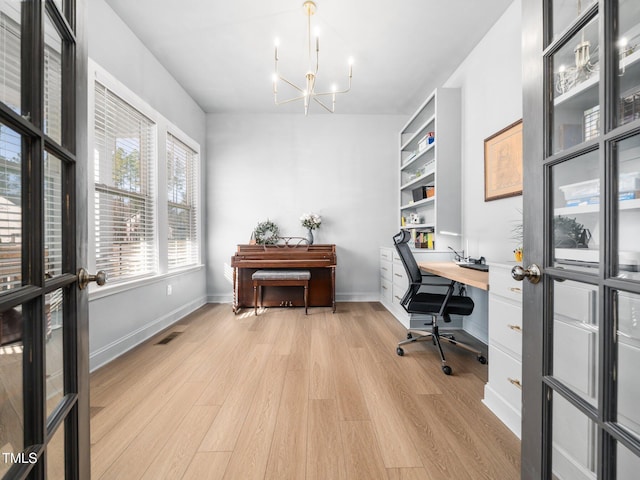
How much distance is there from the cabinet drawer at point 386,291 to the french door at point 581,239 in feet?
9.19

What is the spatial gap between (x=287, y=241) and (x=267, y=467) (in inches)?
121

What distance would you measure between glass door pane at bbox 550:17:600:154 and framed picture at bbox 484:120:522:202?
163cm

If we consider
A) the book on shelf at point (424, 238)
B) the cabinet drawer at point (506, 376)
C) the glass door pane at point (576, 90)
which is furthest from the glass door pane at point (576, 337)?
the book on shelf at point (424, 238)

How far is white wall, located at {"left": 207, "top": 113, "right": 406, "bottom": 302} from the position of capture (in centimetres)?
416

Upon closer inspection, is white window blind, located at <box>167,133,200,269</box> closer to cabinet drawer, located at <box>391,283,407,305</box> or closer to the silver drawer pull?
cabinet drawer, located at <box>391,283,407,305</box>

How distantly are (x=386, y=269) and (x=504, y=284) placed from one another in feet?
7.33

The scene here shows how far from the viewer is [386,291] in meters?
3.84

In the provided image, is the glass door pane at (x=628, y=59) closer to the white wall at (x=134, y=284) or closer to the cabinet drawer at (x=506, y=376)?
the cabinet drawer at (x=506, y=376)

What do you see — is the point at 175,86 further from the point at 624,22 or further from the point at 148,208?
the point at 624,22

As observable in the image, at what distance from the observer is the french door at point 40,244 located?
496mm

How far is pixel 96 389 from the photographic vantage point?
1819mm

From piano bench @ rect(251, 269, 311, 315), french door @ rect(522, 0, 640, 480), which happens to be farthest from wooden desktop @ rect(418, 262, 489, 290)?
piano bench @ rect(251, 269, 311, 315)

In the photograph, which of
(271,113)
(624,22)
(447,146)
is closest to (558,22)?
(624,22)

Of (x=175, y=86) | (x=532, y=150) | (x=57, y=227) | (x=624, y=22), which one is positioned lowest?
(x=57, y=227)
